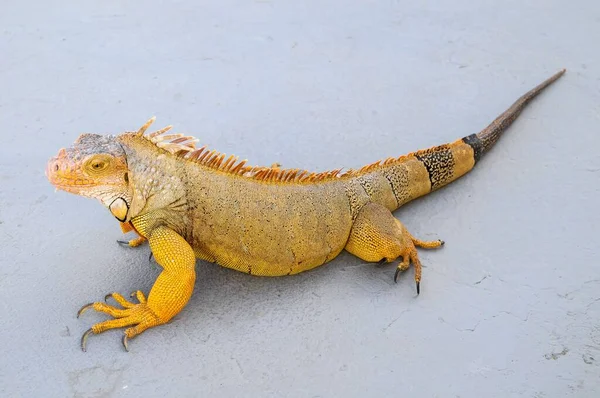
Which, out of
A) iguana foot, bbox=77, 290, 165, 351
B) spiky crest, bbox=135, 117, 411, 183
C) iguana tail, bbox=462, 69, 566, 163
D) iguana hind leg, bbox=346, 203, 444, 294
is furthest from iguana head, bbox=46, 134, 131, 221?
iguana tail, bbox=462, 69, 566, 163

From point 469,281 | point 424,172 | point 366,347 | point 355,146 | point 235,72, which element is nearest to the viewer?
point 366,347

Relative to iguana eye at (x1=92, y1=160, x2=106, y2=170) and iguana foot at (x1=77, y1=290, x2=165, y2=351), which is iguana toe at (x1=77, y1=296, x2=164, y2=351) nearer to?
iguana foot at (x1=77, y1=290, x2=165, y2=351)

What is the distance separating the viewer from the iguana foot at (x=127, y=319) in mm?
2580

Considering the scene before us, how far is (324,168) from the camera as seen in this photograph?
138 inches

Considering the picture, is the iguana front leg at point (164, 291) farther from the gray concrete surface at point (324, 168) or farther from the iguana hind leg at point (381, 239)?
the iguana hind leg at point (381, 239)

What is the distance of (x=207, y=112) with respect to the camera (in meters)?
3.84

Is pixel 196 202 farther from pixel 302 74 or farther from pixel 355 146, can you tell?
pixel 302 74

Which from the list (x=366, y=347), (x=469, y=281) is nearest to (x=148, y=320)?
(x=366, y=347)

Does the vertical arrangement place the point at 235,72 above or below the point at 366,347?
above

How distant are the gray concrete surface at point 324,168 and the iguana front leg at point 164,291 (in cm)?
6

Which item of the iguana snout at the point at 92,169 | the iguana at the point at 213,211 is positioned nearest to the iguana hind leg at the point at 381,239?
the iguana at the point at 213,211

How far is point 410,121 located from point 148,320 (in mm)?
2028

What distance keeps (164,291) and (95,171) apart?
55 cm

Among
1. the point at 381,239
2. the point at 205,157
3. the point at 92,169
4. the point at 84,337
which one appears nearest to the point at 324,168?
the point at 381,239
